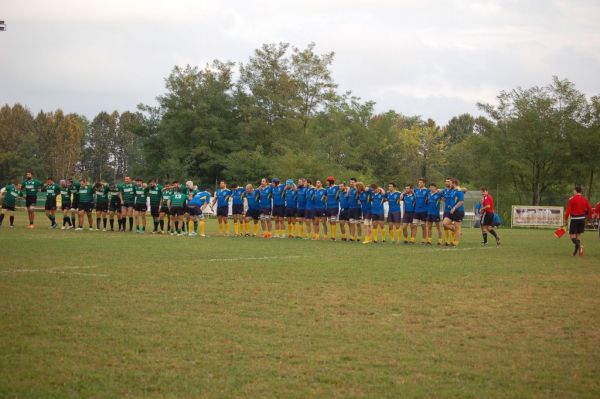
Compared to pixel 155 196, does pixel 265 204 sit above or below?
below

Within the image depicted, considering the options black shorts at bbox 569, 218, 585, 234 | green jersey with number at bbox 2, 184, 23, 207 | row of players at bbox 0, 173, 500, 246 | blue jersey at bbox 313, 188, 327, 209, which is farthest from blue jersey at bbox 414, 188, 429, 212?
green jersey with number at bbox 2, 184, 23, 207

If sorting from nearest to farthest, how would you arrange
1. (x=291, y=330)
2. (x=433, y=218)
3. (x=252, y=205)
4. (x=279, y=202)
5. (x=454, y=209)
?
(x=291, y=330), (x=454, y=209), (x=433, y=218), (x=279, y=202), (x=252, y=205)

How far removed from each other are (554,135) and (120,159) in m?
90.4

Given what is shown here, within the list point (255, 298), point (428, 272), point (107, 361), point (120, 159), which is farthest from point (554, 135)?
point (120, 159)

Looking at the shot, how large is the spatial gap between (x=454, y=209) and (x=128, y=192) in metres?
12.6

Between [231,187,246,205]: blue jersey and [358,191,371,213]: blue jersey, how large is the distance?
197 inches

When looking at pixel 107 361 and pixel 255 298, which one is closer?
pixel 107 361

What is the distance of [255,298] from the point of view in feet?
34.8

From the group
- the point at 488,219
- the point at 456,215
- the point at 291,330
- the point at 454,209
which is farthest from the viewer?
the point at 488,219

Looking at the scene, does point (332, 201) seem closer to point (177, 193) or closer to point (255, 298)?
point (177, 193)

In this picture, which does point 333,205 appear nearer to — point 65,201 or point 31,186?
point 65,201

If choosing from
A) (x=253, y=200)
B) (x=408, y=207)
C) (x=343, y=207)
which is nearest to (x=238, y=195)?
(x=253, y=200)

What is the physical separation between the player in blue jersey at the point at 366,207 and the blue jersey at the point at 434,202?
2069 mm

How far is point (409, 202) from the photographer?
25125 millimetres
